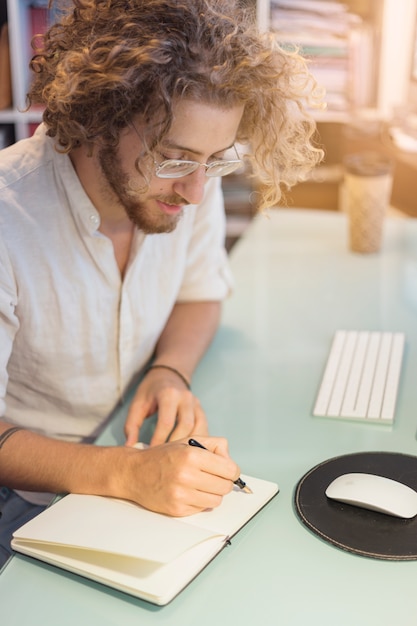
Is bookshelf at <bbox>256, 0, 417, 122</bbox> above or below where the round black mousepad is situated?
above

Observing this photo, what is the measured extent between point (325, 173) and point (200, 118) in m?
2.14

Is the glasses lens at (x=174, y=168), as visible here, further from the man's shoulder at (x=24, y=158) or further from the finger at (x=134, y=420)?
the finger at (x=134, y=420)

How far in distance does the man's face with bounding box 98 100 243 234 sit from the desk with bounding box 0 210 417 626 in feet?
1.02

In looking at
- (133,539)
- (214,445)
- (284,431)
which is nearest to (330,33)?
(284,431)

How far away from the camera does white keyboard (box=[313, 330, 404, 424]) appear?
3.99 feet

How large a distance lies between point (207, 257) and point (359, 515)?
28.1 inches

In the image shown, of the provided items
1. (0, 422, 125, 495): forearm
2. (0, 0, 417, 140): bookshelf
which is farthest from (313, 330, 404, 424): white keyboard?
(0, 0, 417, 140): bookshelf

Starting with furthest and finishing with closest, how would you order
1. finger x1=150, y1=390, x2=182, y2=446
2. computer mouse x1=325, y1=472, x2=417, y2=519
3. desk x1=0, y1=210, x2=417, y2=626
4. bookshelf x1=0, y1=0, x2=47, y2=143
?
bookshelf x1=0, y1=0, x2=47, y2=143 < finger x1=150, y1=390, x2=182, y2=446 < computer mouse x1=325, y1=472, x2=417, y2=519 < desk x1=0, y1=210, x2=417, y2=626

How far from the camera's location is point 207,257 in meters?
1.54

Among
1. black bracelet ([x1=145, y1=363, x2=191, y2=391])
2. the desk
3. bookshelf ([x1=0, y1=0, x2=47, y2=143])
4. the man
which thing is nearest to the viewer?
the desk

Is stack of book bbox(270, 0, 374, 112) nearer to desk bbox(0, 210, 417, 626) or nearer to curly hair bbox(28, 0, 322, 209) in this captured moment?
desk bbox(0, 210, 417, 626)

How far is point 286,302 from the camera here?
1.66 m

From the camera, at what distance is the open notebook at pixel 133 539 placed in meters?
0.85

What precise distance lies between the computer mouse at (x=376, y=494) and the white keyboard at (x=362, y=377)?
8.7 inches
